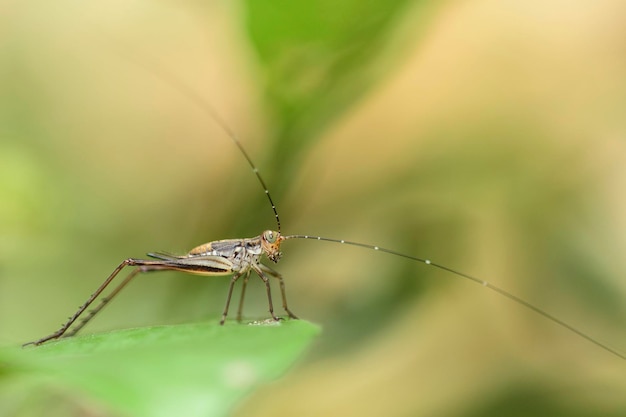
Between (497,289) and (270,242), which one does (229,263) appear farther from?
(497,289)

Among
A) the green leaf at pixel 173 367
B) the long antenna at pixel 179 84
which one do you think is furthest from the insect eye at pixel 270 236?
the green leaf at pixel 173 367

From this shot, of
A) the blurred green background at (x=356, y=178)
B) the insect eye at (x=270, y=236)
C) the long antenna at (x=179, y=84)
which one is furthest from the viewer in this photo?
the long antenna at (x=179, y=84)

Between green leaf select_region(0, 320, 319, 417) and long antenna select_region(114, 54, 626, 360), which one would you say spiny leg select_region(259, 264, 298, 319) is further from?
green leaf select_region(0, 320, 319, 417)

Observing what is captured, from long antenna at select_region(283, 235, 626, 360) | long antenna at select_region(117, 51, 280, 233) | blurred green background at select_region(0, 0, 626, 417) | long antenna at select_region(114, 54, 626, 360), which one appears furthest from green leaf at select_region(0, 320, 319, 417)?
long antenna at select_region(117, 51, 280, 233)

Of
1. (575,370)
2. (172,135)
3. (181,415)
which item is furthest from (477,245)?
(181,415)

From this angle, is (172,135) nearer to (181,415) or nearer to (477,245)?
(477,245)

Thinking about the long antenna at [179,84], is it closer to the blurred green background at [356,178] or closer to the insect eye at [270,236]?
the blurred green background at [356,178]

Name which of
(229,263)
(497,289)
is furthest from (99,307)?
(497,289)
